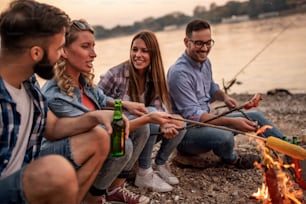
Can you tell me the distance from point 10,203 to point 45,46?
791mm

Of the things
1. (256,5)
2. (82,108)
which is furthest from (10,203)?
(256,5)

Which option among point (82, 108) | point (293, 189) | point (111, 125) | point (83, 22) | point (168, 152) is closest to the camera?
point (111, 125)

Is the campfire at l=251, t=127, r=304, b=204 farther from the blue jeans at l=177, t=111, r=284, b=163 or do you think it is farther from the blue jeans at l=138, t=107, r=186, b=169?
the blue jeans at l=138, t=107, r=186, b=169

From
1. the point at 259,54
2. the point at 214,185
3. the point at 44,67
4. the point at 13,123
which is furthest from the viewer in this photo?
the point at 259,54

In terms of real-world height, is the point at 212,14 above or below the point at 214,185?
above

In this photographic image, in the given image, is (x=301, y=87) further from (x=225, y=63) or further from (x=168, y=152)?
(x=168, y=152)

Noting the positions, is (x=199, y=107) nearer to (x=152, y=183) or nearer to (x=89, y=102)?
(x=152, y=183)

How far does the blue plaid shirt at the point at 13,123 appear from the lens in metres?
2.06

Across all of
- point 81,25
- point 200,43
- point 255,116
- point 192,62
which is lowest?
point 255,116

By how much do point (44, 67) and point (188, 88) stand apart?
1.67m

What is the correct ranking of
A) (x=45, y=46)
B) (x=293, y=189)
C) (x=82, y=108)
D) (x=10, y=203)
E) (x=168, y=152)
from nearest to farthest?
(x=10, y=203) < (x=45, y=46) < (x=82, y=108) < (x=293, y=189) < (x=168, y=152)

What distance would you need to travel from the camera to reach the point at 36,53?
216cm

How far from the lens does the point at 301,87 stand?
748 cm

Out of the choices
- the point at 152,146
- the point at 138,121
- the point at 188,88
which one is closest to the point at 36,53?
the point at 138,121
